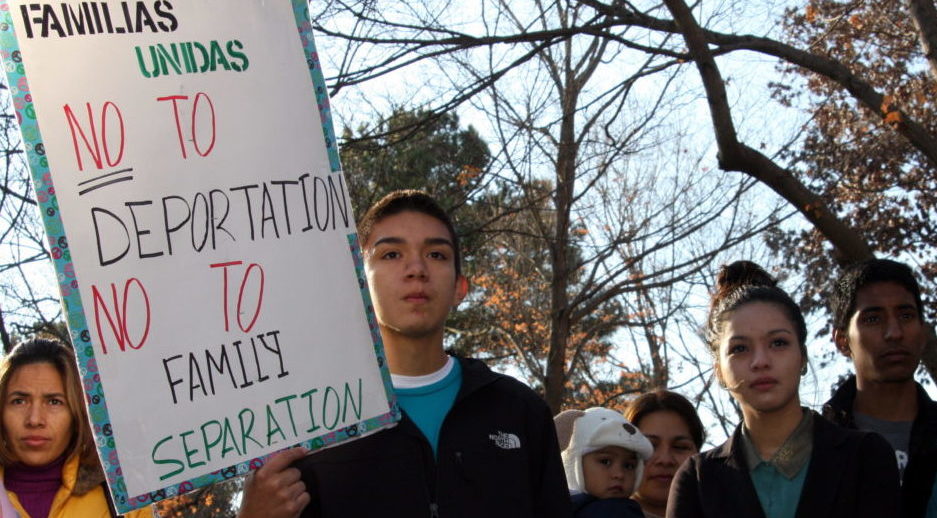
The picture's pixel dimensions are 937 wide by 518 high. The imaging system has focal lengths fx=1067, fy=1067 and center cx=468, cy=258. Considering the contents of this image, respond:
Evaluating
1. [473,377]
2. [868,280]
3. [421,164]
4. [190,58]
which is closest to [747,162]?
[868,280]

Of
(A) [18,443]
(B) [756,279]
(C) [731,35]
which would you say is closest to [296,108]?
(A) [18,443]

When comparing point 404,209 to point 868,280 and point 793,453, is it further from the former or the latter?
point 868,280

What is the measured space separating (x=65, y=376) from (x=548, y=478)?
166 centimetres

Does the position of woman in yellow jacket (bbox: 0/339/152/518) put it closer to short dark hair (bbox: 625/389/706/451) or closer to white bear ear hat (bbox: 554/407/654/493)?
white bear ear hat (bbox: 554/407/654/493)

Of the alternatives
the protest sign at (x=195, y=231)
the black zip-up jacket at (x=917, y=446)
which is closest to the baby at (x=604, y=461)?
the black zip-up jacket at (x=917, y=446)

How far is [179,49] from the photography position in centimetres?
269

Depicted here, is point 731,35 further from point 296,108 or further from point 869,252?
point 296,108

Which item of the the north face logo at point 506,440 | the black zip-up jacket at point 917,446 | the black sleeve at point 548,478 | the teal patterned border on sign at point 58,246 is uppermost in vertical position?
the teal patterned border on sign at point 58,246

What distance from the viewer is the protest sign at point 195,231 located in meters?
2.44

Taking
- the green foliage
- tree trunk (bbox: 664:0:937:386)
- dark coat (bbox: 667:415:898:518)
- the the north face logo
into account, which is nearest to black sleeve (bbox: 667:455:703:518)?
dark coat (bbox: 667:415:898:518)

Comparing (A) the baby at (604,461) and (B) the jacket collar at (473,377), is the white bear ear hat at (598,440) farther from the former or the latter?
(B) the jacket collar at (473,377)

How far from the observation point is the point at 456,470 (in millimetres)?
2816

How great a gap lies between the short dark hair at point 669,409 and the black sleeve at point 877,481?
1470 mm

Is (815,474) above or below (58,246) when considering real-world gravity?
below
